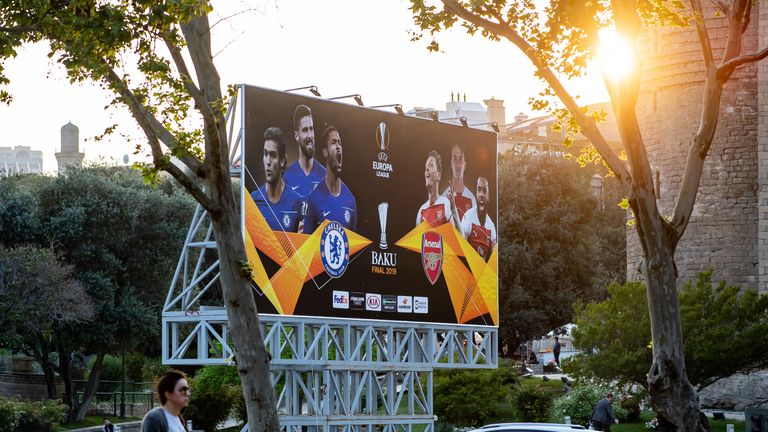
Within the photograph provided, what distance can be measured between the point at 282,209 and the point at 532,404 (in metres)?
13.0

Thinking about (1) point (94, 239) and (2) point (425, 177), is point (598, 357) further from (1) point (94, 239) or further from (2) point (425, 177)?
(1) point (94, 239)

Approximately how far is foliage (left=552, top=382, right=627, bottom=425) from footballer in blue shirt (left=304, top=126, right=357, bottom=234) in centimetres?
1081

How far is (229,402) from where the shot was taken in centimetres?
3897

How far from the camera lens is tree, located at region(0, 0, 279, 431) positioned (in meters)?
15.6

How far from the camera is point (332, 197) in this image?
88.8 feet

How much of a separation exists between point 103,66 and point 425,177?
14.3m

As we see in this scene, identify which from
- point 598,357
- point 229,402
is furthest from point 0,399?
point 598,357

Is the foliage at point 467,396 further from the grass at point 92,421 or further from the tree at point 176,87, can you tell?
the tree at point 176,87

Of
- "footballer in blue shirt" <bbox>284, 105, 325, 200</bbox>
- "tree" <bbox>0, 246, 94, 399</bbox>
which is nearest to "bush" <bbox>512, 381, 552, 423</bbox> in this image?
"footballer in blue shirt" <bbox>284, 105, 325, 200</bbox>

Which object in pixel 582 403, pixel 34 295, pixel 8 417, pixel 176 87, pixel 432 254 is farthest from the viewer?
pixel 34 295

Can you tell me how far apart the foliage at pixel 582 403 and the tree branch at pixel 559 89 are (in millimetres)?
17627

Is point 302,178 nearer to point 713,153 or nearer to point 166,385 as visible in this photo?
point 166,385

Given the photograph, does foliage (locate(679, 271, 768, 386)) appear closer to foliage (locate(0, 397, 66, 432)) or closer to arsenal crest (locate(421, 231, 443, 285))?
arsenal crest (locate(421, 231, 443, 285))

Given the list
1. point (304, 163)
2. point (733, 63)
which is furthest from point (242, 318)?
point (304, 163)
